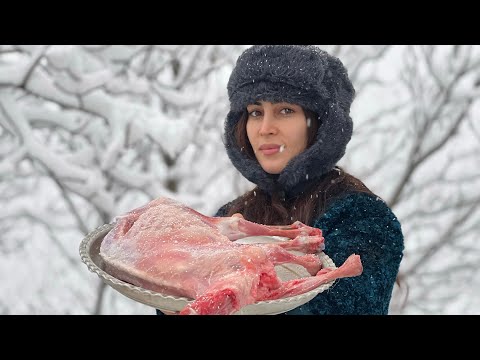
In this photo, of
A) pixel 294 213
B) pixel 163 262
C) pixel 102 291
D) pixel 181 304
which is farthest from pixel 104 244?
pixel 102 291

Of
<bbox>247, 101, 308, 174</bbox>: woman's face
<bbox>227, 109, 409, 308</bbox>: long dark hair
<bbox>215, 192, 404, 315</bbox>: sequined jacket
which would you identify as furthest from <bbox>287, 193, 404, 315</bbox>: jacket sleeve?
<bbox>247, 101, 308, 174</bbox>: woman's face

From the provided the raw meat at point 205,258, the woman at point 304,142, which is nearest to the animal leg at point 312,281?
the raw meat at point 205,258

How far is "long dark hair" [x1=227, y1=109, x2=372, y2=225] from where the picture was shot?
1601 mm

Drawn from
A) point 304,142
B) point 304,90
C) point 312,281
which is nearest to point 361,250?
point 312,281

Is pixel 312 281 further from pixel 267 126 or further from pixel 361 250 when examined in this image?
pixel 267 126

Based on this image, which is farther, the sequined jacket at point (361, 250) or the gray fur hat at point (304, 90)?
the gray fur hat at point (304, 90)

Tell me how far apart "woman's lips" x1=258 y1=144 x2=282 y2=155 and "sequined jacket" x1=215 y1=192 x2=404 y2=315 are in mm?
286

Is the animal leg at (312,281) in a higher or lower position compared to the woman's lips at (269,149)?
lower

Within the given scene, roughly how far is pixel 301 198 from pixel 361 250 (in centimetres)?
38

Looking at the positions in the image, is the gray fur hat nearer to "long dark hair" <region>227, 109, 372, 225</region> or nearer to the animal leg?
"long dark hair" <region>227, 109, 372, 225</region>

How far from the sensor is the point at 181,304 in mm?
984

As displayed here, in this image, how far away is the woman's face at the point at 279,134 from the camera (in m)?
1.60

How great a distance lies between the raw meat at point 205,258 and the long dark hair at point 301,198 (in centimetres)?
23

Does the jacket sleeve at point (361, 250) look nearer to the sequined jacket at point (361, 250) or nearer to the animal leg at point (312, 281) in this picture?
the sequined jacket at point (361, 250)
